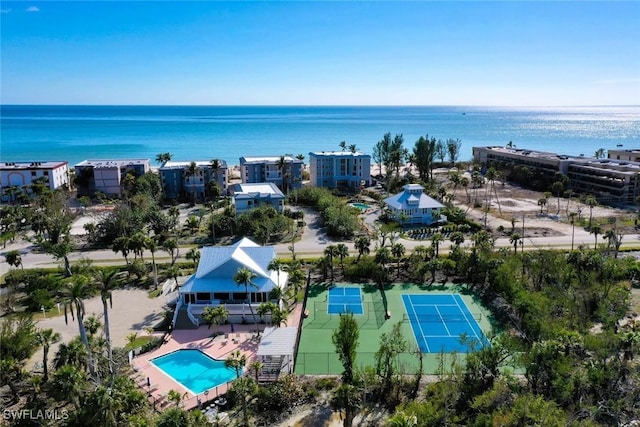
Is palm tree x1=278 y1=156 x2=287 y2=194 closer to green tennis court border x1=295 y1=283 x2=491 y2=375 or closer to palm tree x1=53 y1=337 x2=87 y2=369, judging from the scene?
green tennis court border x1=295 y1=283 x2=491 y2=375

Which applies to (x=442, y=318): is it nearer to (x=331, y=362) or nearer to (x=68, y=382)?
(x=331, y=362)

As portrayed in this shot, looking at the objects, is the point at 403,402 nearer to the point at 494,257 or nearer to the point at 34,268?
the point at 494,257

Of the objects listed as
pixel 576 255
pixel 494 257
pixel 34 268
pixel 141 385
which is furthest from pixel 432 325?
pixel 34 268

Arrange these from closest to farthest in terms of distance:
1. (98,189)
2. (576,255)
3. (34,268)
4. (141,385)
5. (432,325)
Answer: (141,385), (432,325), (576,255), (34,268), (98,189)

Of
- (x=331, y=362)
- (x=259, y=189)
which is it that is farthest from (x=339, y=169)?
(x=331, y=362)
